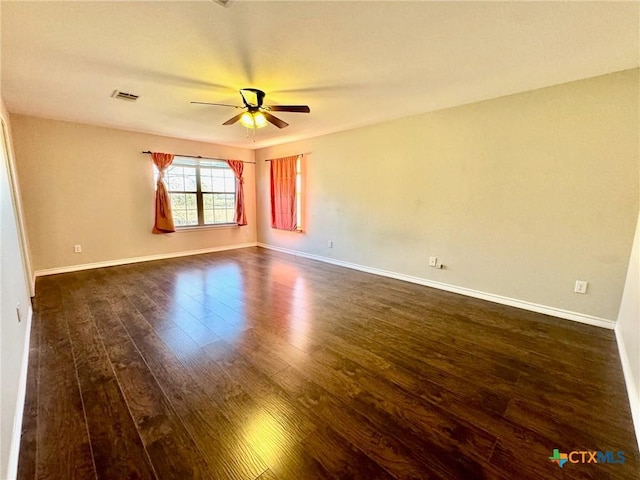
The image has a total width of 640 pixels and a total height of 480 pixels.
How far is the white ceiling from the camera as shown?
1692 millimetres

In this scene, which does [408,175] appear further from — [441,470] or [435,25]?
[441,470]

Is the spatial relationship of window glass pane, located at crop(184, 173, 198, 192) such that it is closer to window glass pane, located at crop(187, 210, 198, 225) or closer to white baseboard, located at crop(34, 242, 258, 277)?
window glass pane, located at crop(187, 210, 198, 225)

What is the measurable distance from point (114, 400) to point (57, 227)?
3.95 meters

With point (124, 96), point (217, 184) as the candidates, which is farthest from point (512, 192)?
point (217, 184)

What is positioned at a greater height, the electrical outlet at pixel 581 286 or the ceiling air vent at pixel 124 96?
the ceiling air vent at pixel 124 96

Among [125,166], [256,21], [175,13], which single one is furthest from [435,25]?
[125,166]

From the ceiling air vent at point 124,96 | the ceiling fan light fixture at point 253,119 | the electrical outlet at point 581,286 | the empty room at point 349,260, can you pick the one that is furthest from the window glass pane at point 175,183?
the electrical outlet at point 581,286

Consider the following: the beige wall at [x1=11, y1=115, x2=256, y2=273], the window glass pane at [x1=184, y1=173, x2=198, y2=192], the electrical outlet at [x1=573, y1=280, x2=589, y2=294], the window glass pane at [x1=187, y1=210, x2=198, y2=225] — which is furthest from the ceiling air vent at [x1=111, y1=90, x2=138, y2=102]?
the electrical outlet at [x1=573, y1=280, x2=589, y2=294]

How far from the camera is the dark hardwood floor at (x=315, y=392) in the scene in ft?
4.22

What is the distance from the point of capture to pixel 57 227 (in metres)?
4.20

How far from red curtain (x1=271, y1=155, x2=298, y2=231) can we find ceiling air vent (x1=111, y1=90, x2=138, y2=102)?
9.25 feet

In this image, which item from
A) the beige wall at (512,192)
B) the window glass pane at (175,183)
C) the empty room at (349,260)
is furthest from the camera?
the window glass pane at (175,183)

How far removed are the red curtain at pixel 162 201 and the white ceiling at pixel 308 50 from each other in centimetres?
168

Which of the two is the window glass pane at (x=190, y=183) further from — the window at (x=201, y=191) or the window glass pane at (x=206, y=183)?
the window glass pane at (x=206, y=183)
